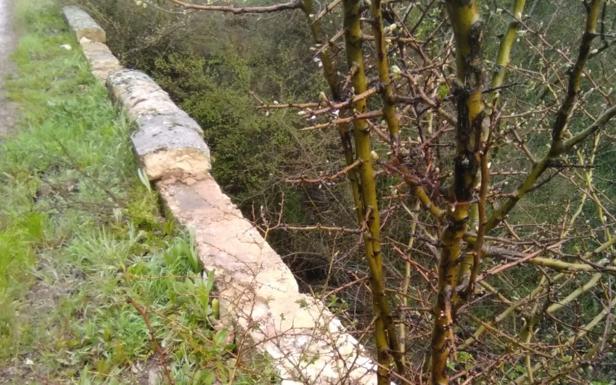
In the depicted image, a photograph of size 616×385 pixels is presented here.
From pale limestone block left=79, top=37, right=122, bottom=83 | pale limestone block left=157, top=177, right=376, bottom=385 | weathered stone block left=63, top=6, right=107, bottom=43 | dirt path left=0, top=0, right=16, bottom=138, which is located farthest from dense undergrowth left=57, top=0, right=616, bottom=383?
pale limestone block left=157, top=177, right=376, bottom=385

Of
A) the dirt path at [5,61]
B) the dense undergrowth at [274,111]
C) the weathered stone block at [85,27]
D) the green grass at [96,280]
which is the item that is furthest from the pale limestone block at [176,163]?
the weathered stone block at [85,27]

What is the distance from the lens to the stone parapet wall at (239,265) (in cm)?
268

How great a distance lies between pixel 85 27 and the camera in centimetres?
926

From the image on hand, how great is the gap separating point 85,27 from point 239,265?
7.18 meters

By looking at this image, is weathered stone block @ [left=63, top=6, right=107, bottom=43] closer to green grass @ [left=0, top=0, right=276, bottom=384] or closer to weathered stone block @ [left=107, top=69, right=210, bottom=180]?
weathered stone block @ [left=107, top=69, right=210, bottom=180]

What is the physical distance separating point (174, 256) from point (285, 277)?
69 cm

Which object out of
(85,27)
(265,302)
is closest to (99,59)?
(85,27)

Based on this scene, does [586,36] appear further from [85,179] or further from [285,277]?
[85,179]

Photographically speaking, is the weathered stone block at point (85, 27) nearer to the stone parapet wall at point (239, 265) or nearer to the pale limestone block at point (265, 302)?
the stone parapet wall at point (239, 265)

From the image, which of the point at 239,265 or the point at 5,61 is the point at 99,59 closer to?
the point at 5,61

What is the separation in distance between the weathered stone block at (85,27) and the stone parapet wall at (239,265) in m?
3.65

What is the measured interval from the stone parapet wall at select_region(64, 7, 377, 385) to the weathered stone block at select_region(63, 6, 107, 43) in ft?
12.0

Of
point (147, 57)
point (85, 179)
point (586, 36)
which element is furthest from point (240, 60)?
point (586, 36)

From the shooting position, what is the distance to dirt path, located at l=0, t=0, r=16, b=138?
627cm
